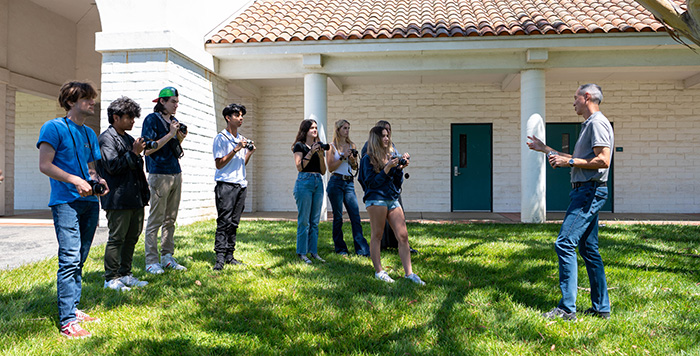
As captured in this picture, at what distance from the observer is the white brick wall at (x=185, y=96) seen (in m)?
7.93

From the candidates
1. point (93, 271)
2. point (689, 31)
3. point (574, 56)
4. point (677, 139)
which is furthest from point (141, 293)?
point (677, 139)

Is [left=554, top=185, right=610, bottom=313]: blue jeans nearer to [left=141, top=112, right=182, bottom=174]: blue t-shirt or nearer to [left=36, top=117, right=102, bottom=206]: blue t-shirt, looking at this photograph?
[left=36, top=117, right=102, bottom=206]: blue t-shirt

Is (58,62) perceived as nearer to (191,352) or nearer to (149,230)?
(149,230)

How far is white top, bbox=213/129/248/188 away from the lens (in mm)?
4664

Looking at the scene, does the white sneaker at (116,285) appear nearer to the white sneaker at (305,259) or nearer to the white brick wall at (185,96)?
the white sneaker at (305,259)

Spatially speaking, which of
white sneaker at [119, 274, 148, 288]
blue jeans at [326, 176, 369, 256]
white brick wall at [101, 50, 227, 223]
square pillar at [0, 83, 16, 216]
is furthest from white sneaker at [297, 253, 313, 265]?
square pillar at [0, 83, 16, 216]

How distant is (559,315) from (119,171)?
3.90 meters

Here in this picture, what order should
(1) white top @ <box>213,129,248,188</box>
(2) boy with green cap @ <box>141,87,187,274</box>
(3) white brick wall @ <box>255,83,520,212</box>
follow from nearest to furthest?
1. (2) boy with green cap @ <box>141,87,187,274</box>
2. (1) white top @ <box>213,129,248,188</box>
3. (3) white brick wall @ <box>255,83,520,212</box>

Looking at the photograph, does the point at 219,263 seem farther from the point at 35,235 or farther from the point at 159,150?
the point at 35,235

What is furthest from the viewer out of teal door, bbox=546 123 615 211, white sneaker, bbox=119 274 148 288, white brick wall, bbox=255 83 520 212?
white brick wall, bbox=255 83 520 212

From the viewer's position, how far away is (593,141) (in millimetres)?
3238

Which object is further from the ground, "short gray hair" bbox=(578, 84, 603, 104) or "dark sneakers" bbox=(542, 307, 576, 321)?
"short gray hair" bbox=(578, 84, 603, 104)

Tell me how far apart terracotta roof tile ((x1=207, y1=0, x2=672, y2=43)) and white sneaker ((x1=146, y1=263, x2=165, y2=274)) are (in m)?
5.89

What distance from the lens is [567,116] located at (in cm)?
1168
